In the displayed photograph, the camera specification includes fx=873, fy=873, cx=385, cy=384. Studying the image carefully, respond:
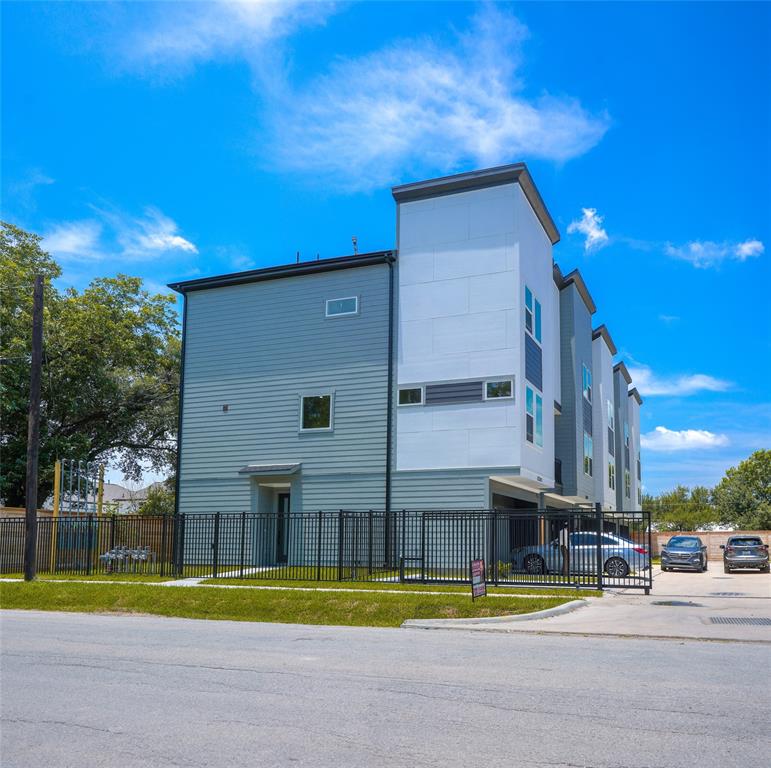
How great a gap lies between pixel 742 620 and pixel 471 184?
16406 millimetres

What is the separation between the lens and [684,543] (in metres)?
36.2

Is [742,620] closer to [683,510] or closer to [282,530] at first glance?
[282,530]

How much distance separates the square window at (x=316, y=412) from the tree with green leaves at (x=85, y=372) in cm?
1481

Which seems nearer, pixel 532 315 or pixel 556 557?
pixel 556 557

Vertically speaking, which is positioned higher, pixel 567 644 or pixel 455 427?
pixel 455 427

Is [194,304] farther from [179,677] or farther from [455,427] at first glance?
[179,677]

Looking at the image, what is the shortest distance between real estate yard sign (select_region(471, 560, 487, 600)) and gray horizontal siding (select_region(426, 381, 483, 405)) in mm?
9646

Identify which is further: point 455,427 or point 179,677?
point 455,427

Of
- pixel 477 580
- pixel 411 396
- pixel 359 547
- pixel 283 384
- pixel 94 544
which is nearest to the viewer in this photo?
pixel 477 580

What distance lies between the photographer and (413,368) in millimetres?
28047

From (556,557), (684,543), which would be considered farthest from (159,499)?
(556,557)

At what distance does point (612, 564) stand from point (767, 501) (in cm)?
5519

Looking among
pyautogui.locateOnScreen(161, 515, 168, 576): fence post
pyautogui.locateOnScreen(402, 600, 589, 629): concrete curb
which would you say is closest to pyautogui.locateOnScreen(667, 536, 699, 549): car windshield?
pyautogui.locateOnScreen(161, 515, 168, 576): fence post

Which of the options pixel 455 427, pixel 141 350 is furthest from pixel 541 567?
pixel 141 350
